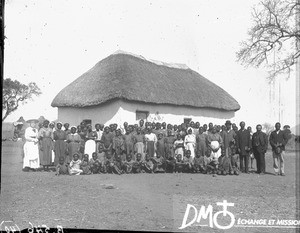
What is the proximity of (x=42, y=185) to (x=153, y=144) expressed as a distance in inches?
105

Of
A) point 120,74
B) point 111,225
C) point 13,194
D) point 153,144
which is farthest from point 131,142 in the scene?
point 111,225

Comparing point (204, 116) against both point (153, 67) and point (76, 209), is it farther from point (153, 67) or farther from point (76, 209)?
point (76, 209)

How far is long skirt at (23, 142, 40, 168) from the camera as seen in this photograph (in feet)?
23.3

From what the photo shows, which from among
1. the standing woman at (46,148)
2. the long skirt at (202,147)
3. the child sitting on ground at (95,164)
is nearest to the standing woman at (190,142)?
the long skirt at (202,147)

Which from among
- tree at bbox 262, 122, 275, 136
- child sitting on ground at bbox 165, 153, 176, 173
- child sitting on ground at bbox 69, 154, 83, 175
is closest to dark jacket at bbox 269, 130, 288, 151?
tree at bbox 262, 122, 275, 136

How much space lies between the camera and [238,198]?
496 centimetres

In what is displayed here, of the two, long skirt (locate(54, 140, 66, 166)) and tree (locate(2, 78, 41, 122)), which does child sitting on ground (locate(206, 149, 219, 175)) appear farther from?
tree (locate(2, 78, 41, 122))

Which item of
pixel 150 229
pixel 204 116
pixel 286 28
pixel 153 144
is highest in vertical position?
pixel 286 28

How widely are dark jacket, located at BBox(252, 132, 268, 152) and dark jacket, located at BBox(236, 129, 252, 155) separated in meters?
0.10

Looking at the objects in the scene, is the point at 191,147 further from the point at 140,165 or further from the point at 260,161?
the point at 260,161

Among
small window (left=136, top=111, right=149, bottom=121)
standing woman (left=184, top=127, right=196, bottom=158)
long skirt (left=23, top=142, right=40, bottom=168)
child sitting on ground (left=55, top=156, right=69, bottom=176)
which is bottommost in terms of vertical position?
child sitting on ground (left=55, top=156, right=69, bottom=176)

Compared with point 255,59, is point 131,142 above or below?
below

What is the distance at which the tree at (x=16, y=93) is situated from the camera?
532 centimetres

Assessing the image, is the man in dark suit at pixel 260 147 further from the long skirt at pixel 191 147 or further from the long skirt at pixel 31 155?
the long skirt at pixel 31 155
